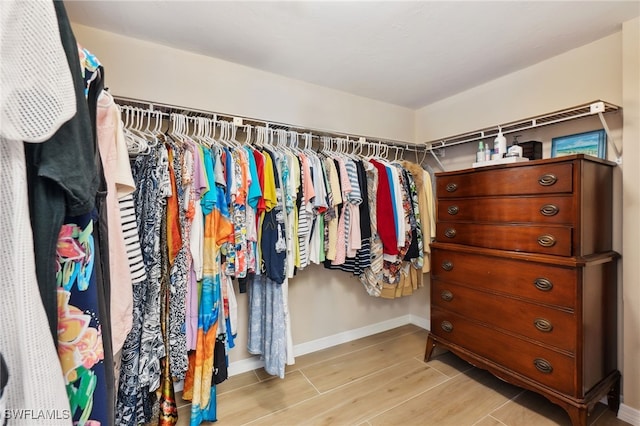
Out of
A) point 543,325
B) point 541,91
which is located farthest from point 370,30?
point 543,325

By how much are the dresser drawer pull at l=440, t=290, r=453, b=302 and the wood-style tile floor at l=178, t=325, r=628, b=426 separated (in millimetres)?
535

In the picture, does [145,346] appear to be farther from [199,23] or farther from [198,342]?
[199,23]

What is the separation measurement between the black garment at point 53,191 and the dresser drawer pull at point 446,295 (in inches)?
82.0

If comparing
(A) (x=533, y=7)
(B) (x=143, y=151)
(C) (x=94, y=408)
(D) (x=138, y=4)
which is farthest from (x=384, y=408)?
(D) (x=138, y=4)

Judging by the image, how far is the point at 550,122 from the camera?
1.81 meters

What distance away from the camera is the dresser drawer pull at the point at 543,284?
1530 mm

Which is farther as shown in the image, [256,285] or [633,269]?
[256,285]

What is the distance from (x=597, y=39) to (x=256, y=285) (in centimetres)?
262

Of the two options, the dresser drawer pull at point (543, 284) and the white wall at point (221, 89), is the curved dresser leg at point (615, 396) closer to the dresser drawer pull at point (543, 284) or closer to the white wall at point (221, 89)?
the dresser drawer pull at point (543, 284)

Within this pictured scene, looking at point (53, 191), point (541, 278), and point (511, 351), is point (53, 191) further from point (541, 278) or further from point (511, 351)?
point (511, 351)

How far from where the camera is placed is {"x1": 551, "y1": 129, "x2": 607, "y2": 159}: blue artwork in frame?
175 centimetres

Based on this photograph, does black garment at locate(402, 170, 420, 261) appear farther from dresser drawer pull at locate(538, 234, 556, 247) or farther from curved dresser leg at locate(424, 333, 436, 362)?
dresser drawer pull at locate(538, 234, 556, 247)

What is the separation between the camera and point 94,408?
24.7 inches

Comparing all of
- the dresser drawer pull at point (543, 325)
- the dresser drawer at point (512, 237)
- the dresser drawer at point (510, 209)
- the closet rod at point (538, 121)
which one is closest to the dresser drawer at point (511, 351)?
the dresser drawer pull at point (543, 325)
